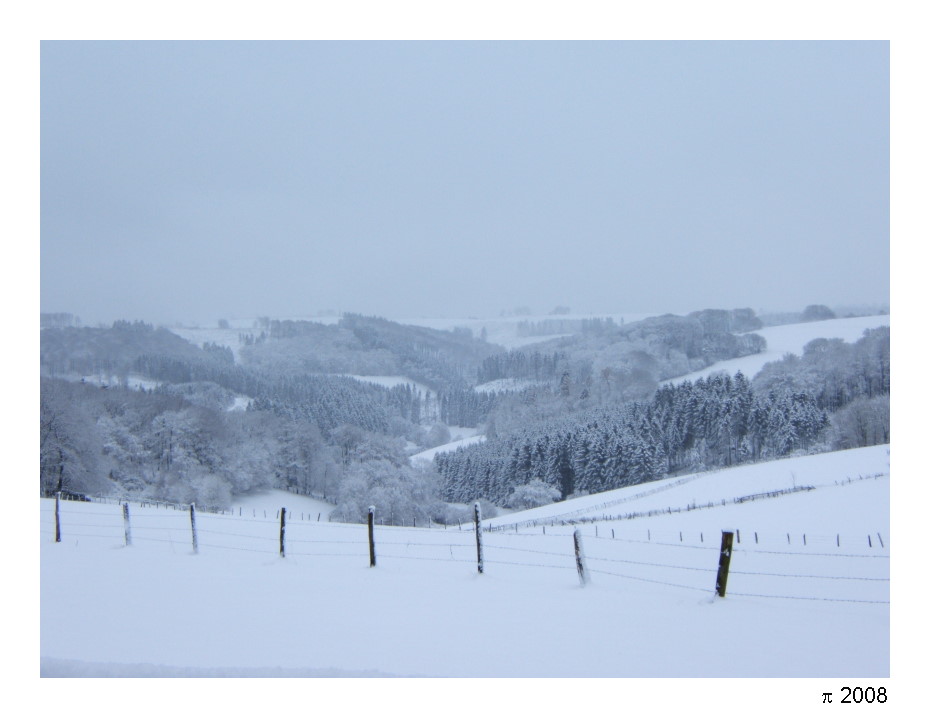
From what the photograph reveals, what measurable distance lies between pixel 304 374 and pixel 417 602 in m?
68.1

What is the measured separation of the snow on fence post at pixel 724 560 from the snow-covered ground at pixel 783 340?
130 feet

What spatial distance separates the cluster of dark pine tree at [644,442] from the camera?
2293 inches

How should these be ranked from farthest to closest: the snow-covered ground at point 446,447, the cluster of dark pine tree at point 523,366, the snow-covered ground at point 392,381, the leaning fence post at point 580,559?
the cluster of dark pine tree at point 523,366, the snow-covered ground at point 392,381, the snow-covered ground at point 446,447, the leaning fence post at point 580,559

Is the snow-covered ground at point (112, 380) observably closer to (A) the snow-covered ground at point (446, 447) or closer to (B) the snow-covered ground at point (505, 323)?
(B) the snow-covered ground at point (505, 323)

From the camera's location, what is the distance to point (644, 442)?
59625mm

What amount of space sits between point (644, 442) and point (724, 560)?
5556cm

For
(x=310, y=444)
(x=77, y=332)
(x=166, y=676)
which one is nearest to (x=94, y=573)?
(x=166, y=676)

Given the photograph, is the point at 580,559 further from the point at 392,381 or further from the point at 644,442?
→ the point at 392,381

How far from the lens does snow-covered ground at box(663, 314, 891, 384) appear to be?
1893 inches

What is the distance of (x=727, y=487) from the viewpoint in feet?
115

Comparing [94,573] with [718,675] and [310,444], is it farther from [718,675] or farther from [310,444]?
[310,444]

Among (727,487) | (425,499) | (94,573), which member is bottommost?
(425,499)

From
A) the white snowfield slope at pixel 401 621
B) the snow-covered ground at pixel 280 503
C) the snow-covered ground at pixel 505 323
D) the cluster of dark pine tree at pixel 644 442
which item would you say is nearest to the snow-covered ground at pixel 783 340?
the cluster of dark pine tree at pixel 644 442

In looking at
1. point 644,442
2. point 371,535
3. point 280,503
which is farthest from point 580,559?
point 644,442
